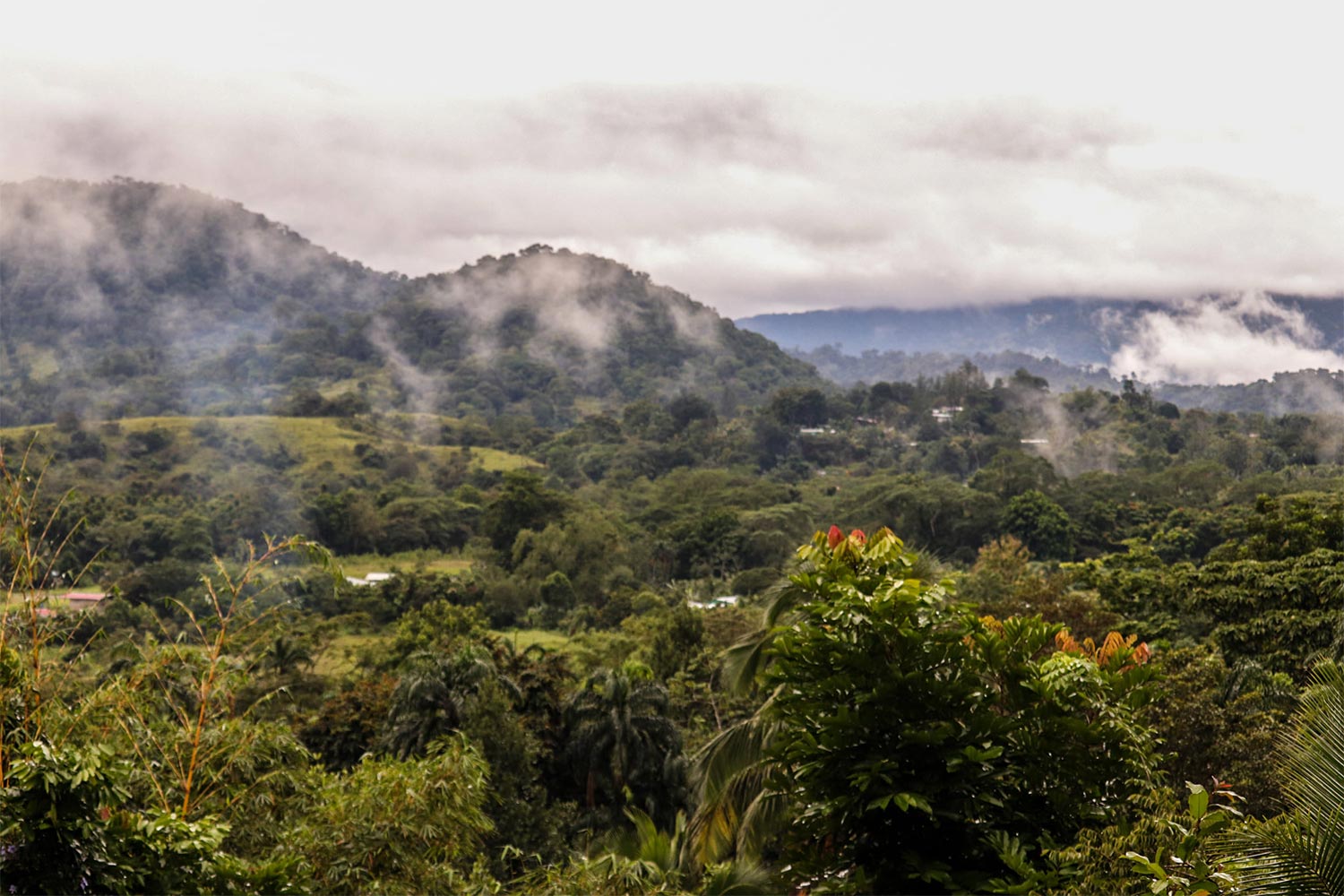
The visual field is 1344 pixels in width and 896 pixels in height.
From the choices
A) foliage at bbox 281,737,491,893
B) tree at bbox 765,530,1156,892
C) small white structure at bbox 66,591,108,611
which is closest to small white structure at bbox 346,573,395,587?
small white structure at bbox 66,591,108,611

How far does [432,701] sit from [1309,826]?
1076cm

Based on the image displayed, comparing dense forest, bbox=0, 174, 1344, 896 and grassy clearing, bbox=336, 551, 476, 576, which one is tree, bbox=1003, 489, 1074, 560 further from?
grassy clearing, bbox=336, 551, 476, 576

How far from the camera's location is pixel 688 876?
737 cm

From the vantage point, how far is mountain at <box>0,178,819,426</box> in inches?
3073

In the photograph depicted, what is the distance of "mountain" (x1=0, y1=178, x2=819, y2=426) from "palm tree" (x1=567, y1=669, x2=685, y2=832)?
2124 inches

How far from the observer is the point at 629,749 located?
12.8 m

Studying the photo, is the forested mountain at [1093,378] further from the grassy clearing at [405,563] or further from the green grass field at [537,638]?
the green grass field at [537,638]

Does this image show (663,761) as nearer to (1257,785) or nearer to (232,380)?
(1257,785)

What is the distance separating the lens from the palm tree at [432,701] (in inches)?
468

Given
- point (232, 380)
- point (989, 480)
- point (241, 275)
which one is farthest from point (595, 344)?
point (989, 480)

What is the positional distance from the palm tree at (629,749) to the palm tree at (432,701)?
1.48 meters

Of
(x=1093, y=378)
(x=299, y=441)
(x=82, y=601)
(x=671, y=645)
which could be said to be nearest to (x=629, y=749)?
(x=671, y=645)

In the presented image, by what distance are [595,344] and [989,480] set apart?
63.7 metres

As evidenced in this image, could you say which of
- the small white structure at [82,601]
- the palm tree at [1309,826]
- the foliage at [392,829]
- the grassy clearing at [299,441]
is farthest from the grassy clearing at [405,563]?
the palm tree at [1309,826]
